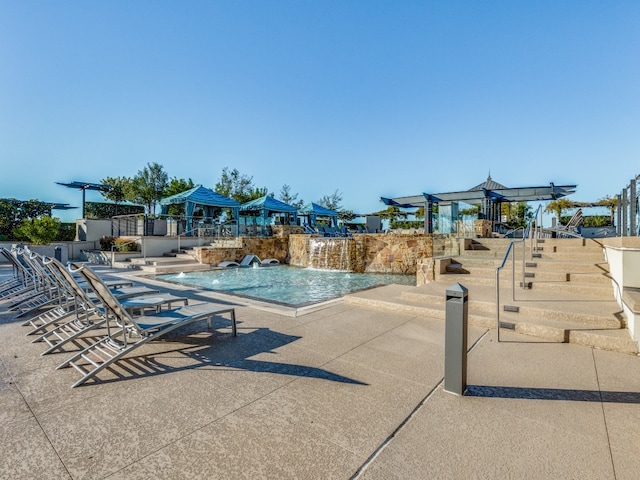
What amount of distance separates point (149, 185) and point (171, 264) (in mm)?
16502

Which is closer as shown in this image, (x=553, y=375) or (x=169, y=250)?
(x=553, y=375)

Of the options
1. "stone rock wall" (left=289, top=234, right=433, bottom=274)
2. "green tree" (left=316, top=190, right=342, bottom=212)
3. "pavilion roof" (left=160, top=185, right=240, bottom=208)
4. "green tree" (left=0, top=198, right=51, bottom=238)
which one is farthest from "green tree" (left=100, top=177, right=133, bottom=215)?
"green tree" (left=316, top=190, right=342, bottom=212)

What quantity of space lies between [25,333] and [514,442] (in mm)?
5564

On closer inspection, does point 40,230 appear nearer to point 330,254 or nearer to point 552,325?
point 330,254

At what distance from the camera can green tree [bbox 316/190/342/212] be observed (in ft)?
139

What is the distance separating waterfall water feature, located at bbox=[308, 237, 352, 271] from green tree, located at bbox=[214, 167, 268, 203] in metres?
17.7

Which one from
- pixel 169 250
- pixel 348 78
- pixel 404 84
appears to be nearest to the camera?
pixel 169 250

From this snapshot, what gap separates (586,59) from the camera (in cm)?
1075

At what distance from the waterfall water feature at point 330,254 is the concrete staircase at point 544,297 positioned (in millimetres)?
7473

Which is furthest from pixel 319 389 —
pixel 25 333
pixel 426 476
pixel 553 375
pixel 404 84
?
pixel 404 84

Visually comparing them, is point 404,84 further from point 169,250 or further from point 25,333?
point 25,333

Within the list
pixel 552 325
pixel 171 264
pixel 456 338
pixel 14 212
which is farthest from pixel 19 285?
pixel 14 212

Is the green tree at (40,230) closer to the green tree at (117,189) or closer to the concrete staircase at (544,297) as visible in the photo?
the green tree at (117,189)

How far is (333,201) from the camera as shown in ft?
139
